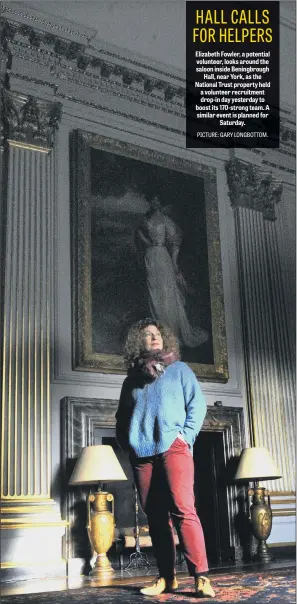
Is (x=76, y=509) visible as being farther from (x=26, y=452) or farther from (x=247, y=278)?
(x=247, y=278)

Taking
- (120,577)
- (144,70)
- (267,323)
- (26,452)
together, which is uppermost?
(144,70)

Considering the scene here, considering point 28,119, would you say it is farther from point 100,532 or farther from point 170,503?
point 170,503

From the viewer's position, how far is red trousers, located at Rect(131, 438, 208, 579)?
305cm

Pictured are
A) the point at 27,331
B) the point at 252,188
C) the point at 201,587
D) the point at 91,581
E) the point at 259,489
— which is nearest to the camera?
the point at 201,587

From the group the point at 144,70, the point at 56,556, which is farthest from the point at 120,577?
the point at 144,70

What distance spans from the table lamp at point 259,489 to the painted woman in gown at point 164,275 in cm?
120

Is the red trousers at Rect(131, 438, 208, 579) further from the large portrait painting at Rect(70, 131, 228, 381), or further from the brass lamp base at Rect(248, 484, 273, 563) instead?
the brass lamp base at Rect(248, 484, 273, 563)

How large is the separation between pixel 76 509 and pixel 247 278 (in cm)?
305

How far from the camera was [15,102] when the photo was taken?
A: 252 inches

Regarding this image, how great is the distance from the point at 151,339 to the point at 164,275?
292 cm

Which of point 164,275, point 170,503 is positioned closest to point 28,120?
point 164,275

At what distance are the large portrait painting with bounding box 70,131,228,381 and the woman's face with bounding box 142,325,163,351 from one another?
213 cm

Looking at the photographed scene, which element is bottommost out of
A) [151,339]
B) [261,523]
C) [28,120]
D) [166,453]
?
[261,523]

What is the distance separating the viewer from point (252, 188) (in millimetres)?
7664
